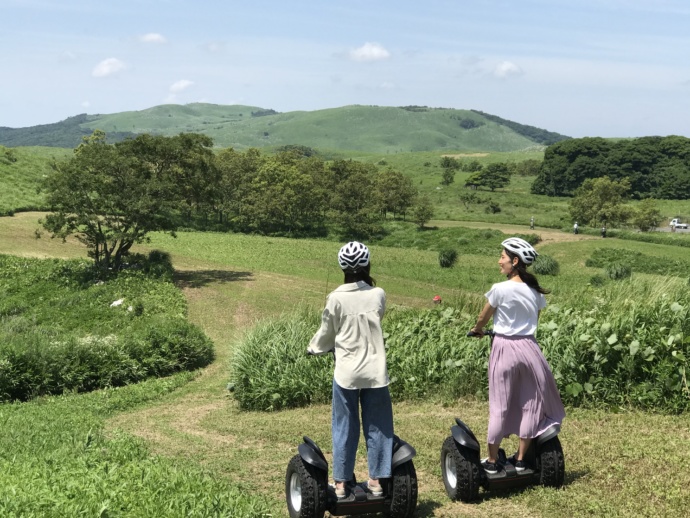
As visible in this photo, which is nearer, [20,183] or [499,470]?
[499,470]

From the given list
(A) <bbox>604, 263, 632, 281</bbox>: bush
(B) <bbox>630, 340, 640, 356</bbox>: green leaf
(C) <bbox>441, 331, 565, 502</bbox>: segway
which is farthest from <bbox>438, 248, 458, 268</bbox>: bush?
(C) <bbox>441, 331, 565, 502</bbox>: segway

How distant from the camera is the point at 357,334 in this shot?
221 inches

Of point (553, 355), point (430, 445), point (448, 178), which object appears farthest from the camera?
point (448, 178)

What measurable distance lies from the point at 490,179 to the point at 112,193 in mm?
102264

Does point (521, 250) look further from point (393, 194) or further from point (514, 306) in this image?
point (393, 194)

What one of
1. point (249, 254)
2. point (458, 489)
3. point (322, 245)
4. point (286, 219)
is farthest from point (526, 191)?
point (458, 489)

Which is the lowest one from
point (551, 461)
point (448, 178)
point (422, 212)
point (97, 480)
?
point (422, 212)

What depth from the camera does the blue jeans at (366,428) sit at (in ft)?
18.6

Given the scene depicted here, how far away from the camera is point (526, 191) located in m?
129

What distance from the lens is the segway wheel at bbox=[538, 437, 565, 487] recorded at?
6309mm

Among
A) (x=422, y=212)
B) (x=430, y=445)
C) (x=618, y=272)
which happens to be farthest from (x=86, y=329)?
(x=422, y=212)

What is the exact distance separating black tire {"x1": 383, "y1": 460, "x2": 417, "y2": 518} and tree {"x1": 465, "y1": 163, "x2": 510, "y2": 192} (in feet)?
402

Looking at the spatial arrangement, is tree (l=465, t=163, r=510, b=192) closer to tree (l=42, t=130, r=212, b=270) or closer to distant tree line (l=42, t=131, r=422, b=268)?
distant tree line (l=42, t=131, r=422, b=268)

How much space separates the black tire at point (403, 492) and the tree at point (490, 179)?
402ft
